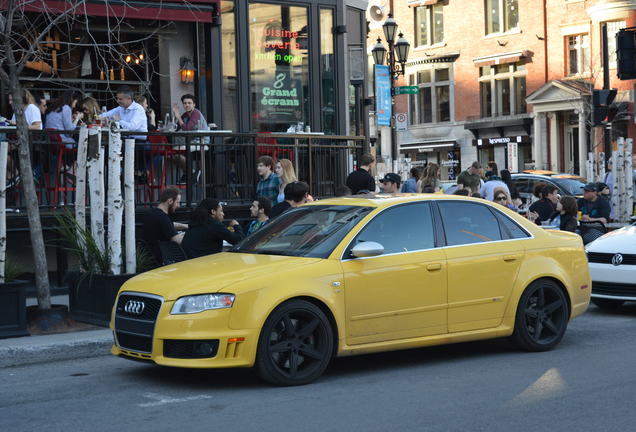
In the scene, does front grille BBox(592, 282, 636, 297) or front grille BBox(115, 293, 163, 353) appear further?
front grille BBox(592, 282, 636, 297)

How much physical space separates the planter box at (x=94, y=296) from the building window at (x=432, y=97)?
46373mm

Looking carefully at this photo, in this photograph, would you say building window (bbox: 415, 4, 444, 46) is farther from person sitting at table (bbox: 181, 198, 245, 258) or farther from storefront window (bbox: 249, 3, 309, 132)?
person sitting at table (bbox: 181, 198, 245, 258)

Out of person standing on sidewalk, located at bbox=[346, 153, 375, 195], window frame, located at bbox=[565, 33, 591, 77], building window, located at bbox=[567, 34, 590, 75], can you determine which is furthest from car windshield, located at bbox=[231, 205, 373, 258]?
building window, located at bbox=[567, 34, 590, 75]

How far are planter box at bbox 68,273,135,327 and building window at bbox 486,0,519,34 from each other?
44054 millimetres

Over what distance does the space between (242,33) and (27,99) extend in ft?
17.1

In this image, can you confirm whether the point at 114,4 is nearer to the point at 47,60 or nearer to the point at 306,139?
the point at 47,60

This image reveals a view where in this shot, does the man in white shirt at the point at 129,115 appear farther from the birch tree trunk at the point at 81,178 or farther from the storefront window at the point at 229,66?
the storefront window at the point at 229,66

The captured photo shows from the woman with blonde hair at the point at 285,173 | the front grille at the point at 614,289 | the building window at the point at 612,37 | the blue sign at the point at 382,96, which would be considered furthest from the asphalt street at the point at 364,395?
the building window at the point at 612,37

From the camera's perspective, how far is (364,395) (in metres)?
7.45

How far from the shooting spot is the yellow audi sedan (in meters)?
7.60

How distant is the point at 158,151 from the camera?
14531mm

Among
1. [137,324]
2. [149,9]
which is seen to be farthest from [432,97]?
[137,324]

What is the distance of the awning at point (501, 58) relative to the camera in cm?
5097

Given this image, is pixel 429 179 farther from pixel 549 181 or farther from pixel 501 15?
pixel 501 15
